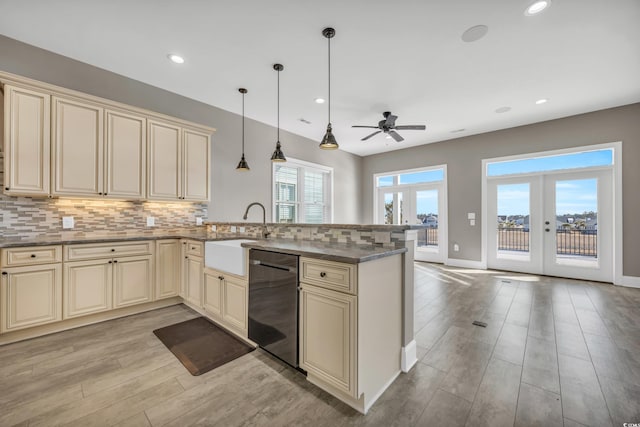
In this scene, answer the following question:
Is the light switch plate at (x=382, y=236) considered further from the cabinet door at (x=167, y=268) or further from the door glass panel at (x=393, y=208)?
the door glass panel at (x=393, y=208)

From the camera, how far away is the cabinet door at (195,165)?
346 centimetres

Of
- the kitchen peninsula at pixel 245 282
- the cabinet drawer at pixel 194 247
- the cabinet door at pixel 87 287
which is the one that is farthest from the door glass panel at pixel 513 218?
the cabinet door at pixel 87 287

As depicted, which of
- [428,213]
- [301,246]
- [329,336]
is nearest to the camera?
[329,336]

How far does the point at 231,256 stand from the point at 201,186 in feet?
5.99

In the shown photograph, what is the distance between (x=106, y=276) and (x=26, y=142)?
4.78 ft

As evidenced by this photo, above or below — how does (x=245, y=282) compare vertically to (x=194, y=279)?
above

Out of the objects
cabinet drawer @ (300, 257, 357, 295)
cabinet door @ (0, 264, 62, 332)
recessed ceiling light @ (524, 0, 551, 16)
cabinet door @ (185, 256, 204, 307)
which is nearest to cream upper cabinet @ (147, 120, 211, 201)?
cabinet door @ (185, 256, 204, 307)

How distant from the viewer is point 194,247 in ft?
9.34

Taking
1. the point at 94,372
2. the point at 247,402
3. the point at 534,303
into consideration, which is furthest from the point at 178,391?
the point at 534,303

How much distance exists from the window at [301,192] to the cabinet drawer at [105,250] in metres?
2.45

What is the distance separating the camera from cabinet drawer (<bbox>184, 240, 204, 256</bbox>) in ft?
8.87

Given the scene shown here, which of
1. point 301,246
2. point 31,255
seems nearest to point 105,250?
point 31,255

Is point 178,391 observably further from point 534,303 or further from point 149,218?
point 534,303

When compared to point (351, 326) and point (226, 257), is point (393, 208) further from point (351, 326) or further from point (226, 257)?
point (351, 326)
